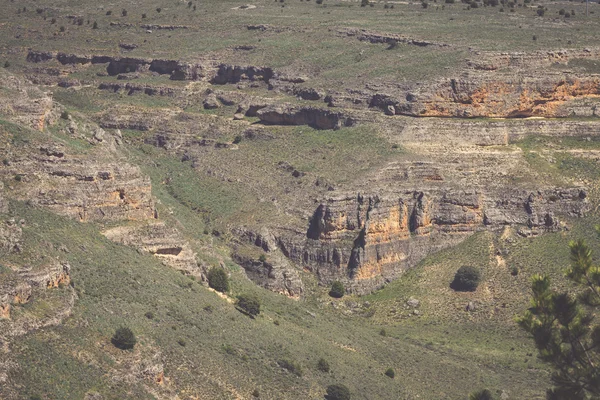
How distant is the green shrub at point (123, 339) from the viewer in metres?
70.0

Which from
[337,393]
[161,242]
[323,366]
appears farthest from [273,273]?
[337,393]

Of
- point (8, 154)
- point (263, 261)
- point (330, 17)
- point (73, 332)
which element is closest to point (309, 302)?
point (263, 261)

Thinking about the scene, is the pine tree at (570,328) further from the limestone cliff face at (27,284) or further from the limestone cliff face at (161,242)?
the limestone cliff face at (161,242)

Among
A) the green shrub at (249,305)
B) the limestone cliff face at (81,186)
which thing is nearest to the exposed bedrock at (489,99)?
the limestone cliff face at (81,186)

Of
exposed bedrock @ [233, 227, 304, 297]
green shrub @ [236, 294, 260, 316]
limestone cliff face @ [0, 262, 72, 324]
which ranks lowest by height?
exposed bedrock @ [233, 227, 304, 297]

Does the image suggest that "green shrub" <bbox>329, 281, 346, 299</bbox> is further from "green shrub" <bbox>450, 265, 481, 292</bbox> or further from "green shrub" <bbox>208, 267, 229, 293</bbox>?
"green shrub" <bbox>208, 267, 229, 293</bbox>

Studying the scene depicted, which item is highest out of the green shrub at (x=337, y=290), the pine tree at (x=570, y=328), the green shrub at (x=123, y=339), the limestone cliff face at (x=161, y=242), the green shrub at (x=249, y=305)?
the pine tree at (x=570, y=328)

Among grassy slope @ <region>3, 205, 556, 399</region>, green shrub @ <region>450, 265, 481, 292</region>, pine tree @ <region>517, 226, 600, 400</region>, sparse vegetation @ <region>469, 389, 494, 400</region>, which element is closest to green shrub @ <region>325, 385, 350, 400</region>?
grassy slope @ <region>3, 205, 556, 399</region>

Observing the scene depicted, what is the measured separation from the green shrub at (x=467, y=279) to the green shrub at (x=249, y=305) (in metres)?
17.9

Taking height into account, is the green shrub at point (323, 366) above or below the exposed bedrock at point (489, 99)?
below

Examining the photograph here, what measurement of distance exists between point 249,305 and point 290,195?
65.3 ft

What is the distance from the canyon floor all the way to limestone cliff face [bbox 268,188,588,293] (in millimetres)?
158

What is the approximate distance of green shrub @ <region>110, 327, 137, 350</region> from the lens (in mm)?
70000

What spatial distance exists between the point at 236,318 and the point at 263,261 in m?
14.1
